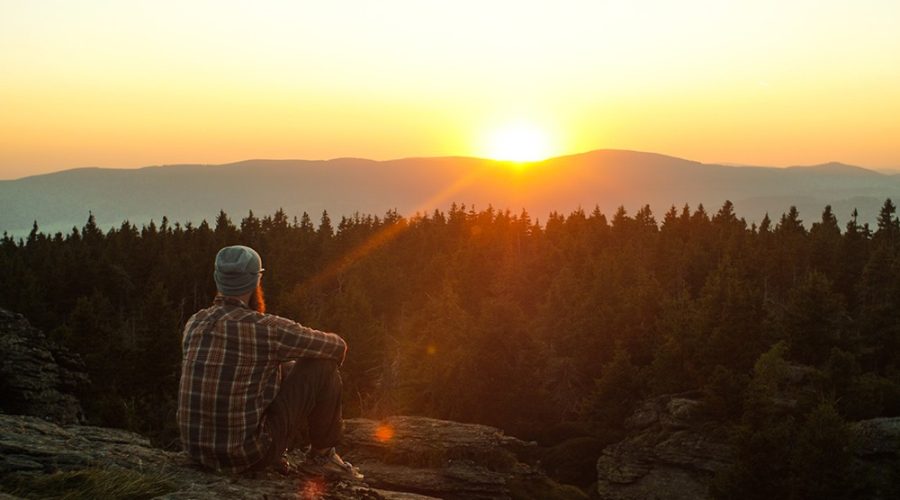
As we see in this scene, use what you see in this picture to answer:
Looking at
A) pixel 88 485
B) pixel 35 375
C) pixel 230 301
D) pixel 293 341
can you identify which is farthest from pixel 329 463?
pixel 35 375

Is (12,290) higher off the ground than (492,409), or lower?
higher

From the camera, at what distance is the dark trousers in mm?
8500

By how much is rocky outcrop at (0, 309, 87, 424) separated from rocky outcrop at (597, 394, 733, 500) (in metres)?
28.2

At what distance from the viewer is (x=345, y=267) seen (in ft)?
372

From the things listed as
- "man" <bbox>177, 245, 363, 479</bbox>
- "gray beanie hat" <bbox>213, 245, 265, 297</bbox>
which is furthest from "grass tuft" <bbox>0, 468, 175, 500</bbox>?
"gray beanie hat" <bbox>213, 245, 265, 297</bbox>

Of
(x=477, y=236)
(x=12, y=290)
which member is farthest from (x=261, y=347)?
(x=477, y=236)

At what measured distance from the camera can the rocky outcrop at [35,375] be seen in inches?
739

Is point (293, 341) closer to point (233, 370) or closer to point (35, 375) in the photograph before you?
point (233, 370)

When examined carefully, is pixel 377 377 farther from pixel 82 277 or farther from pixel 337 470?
pixel 337 470

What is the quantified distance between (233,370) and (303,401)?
3.29ft

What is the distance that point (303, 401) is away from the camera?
865cm

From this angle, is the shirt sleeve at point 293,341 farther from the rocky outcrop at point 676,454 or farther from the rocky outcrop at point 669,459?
the rocky outcrop at point 669,459

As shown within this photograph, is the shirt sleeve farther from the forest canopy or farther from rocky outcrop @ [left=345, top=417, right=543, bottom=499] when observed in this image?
the forest canopy

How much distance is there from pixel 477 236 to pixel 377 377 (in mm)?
65543
